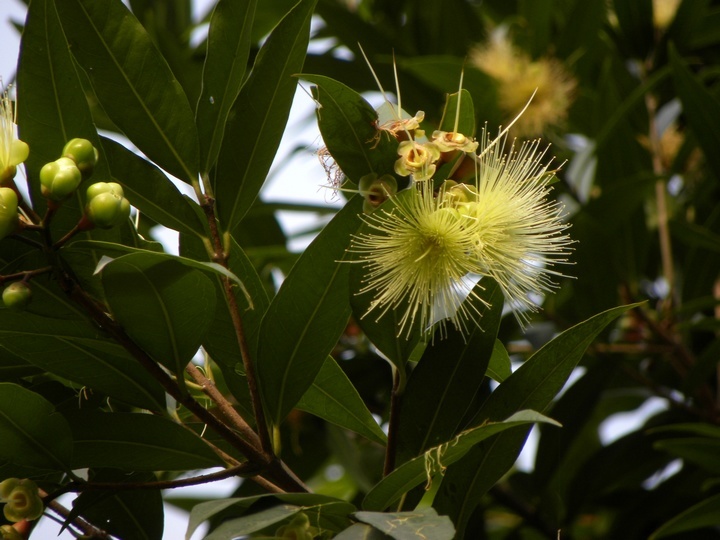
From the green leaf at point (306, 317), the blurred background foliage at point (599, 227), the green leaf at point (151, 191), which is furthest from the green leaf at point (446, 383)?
the blurred background foliage at point (599, 227)

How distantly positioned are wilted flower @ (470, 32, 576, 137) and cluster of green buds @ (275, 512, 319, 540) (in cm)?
144

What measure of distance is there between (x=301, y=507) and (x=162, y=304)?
258mm

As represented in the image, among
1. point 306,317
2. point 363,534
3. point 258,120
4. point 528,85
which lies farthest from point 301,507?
point 528,85

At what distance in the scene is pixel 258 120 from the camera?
40.8 inches

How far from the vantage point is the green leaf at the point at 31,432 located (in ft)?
3.06

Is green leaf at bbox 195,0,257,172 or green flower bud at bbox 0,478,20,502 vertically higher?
green leaf at bbox 195,0,257,172

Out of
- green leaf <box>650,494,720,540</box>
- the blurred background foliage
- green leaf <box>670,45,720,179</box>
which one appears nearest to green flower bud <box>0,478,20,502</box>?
the blurred background foliage

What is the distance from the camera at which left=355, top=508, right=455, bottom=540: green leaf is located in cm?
75

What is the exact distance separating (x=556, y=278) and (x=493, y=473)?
0.97 meters

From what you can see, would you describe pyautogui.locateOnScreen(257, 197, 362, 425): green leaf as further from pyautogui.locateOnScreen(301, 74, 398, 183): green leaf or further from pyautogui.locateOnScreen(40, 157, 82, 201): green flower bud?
pyautogui.locateOnScreen(40, 157, 82, 201): green flower bud

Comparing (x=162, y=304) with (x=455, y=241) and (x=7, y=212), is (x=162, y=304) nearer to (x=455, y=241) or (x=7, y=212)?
(x=7, y=212)

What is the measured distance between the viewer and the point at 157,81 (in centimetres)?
100

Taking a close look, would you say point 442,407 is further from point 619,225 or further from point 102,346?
point 619,225

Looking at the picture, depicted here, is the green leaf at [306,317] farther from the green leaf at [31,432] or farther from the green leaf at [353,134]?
the green leaf at [31,432]
